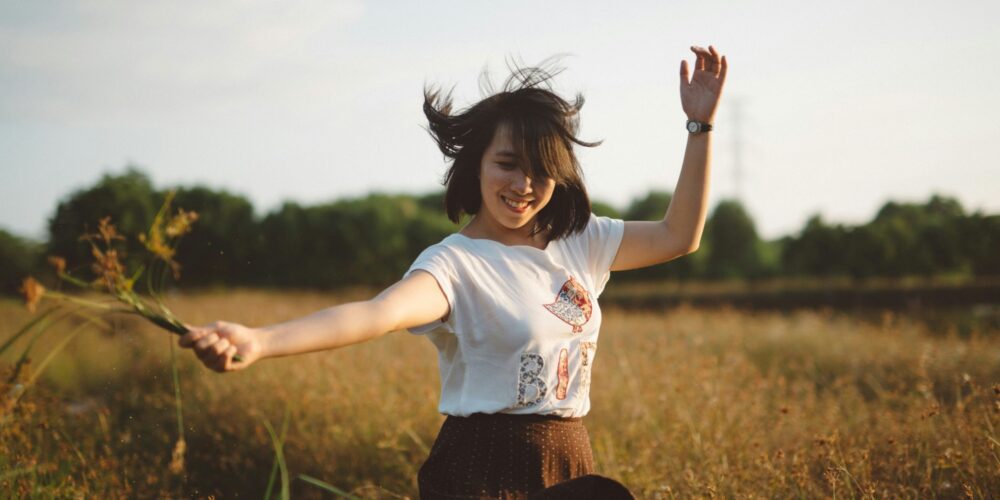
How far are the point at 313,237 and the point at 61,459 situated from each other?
16502 millimetres

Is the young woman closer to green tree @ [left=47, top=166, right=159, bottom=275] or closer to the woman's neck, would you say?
the woman's neck

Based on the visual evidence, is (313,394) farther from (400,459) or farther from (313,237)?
(313,237)

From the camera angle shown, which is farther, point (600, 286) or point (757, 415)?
point (757, 415)

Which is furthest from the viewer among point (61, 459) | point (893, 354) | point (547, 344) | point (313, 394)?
point (893, 354)

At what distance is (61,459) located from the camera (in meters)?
3.83

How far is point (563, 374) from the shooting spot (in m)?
2.20

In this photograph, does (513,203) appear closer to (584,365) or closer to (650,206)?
(584,365)

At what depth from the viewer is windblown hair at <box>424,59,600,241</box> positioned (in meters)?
2.30

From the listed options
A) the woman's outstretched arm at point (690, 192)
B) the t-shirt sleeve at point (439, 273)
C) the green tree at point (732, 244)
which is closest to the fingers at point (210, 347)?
the t-shirt sleeve at point (439, 273)

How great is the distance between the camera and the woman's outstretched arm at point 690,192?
249 centimetres

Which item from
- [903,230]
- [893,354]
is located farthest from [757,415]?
[903,230]

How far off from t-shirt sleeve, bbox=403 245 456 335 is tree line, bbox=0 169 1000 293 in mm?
960

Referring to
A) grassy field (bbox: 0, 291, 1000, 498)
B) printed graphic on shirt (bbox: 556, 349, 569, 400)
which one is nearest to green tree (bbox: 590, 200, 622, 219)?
grassy field (bbox: 0, 291, 1000, 498)

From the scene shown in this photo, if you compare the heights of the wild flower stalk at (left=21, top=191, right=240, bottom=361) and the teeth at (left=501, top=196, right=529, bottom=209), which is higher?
the teeth at (left=501, top=196, right=529, bottom=209)
